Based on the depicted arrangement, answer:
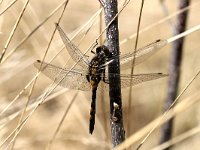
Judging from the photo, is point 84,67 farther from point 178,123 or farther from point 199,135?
point 178,123

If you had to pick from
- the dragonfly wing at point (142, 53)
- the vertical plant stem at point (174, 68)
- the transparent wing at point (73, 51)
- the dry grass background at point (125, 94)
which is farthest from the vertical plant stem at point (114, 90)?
the dry grass background at point (125, 94)

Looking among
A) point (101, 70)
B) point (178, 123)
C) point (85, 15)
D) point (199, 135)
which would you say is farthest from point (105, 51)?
point (85, 15)

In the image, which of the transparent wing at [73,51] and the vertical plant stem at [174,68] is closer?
the transparent wing at [73,51]

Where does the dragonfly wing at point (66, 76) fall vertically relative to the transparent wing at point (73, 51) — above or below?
below

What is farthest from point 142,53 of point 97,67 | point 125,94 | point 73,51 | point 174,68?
point 125,94

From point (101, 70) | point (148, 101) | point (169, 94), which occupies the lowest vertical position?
point (148, 101)

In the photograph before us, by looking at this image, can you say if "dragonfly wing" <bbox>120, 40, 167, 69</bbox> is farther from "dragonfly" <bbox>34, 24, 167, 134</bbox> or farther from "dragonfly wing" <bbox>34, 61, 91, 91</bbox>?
"dragonfly wing" <bbox>34, 61, 91, 91</bbox>

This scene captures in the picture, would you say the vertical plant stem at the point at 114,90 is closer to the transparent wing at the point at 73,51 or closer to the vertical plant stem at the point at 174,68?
the transparent wing at the point at 73,51

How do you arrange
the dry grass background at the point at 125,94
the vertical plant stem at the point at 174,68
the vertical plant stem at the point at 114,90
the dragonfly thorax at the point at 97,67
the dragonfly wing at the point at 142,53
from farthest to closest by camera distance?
the dry grass background at the point at 125,94 → the vertical plant stem at the point at 174,68 → the dragonfly wing at the point at 142,53 → the dragonfly thorax at the point at 97,67 → the vertical plant stem at the point at 114,90
